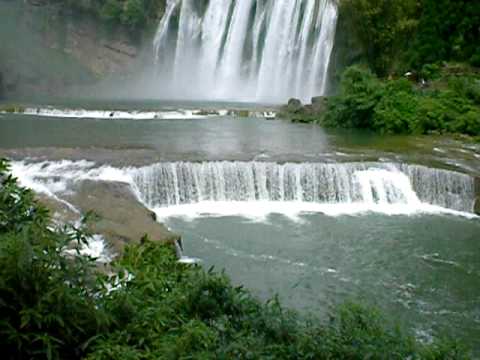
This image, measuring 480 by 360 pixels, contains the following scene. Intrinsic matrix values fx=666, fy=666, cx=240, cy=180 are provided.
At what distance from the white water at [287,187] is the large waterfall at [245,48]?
15487mm

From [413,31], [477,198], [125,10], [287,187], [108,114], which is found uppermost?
[125,10]

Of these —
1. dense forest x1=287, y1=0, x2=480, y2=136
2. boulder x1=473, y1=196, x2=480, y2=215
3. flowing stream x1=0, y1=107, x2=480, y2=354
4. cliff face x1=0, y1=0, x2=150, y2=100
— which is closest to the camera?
flowing stream x1=0, y1=107, x2=480, y2=354

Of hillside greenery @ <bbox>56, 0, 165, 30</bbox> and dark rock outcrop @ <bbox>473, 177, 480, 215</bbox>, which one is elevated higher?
hillside greenery @ <bbox>56, 0, 165, 30</bbox>

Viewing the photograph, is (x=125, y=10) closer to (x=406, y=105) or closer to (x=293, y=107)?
(x=293, y=107)

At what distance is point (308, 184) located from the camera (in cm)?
1362

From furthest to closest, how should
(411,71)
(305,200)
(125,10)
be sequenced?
(125,10) → (411,71) → (305,200)

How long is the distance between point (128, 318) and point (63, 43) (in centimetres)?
A: 3552

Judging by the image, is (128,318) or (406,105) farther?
(406,105)

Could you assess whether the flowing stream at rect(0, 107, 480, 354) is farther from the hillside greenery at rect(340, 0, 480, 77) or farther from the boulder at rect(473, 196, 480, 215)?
the hillside greenery at rect(340, 0, 480, 77)

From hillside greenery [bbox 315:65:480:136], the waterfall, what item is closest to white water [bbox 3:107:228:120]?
hillside greenery [bbox 315:65:480:136]

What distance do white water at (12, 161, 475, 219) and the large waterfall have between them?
610 inches

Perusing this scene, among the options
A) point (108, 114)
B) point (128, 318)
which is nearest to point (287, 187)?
point (128, 318)

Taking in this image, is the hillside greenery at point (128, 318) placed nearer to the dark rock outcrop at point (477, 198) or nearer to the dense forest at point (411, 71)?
the dark rock outcrop at point (477, 198)

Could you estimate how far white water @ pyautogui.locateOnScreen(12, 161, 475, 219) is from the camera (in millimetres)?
12867
